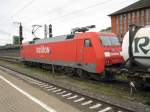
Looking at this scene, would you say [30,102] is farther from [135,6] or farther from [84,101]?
[135,6]

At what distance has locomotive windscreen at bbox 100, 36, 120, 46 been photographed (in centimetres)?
1833

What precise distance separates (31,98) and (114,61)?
6649 millimetres

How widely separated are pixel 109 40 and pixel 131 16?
61.3 meters

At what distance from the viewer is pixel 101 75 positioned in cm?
1777

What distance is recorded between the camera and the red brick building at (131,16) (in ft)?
241

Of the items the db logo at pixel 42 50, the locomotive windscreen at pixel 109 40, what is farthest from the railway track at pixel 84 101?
the db logo at pixel 42 50

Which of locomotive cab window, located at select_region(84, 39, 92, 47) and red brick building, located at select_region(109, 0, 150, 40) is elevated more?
red brick building, located at select_region(109, 0, 150, 40)

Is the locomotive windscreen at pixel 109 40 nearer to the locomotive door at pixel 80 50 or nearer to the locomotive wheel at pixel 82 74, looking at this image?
the locomotive door at pixel 80 50

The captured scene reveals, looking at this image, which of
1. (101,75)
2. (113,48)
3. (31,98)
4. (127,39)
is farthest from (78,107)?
(113,48)

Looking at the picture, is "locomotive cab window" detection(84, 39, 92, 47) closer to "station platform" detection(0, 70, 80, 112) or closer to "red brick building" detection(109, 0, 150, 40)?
"station platform" detection(0, 70, 80, 112)

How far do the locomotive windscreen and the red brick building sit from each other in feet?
166

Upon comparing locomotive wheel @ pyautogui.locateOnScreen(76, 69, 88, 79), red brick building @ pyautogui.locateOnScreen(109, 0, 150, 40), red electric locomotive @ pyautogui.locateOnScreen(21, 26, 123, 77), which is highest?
red brick building @ pyautogui.locateOnScreen(109, 0, 150, 40)

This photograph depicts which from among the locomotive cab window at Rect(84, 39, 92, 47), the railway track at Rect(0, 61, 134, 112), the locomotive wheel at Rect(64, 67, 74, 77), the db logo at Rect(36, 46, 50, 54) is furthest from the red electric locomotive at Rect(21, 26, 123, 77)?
the railway track at Rect(0, 61, 134, 112)

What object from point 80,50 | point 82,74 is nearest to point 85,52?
point 80,50
